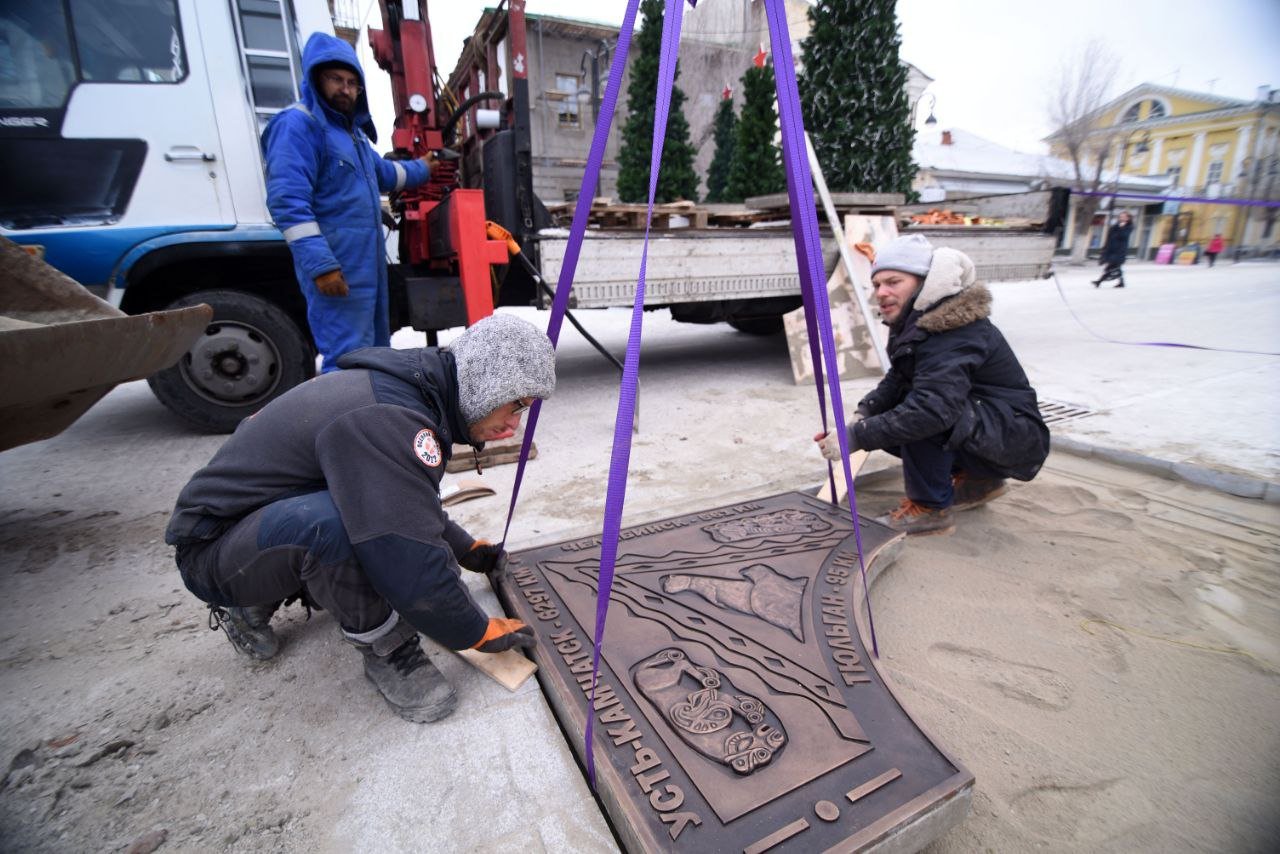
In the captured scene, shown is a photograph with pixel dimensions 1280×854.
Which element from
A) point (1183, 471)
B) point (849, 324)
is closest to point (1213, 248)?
point (849, 324)

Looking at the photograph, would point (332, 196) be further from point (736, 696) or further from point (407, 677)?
point (736, 696)

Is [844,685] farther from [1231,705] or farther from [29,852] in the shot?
[29,852]

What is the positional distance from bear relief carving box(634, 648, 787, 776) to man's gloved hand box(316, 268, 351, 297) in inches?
96.1

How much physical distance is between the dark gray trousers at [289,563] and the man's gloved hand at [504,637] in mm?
260

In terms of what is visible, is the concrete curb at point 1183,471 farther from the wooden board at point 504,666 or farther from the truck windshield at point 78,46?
the truck windshield at point 78,46

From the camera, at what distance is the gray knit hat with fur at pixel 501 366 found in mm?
1454

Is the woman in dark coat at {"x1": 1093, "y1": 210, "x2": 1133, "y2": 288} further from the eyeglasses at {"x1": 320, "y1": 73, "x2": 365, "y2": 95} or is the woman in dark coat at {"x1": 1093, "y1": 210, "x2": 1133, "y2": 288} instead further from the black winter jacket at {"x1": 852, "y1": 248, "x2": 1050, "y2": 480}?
the eyeglasses at {"x1": 320, "y1": 73, "x2": 365, "y2": 95}

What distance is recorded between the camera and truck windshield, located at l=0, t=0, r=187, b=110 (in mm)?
2928

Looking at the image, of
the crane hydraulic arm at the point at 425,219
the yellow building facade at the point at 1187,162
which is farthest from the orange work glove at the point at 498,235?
the yellow building facade at the point at 1187,162

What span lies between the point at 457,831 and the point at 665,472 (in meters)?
2.14

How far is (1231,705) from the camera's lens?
5.27 ft

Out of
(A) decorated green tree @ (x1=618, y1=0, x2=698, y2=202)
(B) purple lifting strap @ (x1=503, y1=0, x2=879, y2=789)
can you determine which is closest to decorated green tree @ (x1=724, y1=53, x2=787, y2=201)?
(A) decorated green tree @ (x1=618, y1=0, x2=698, y2=202)

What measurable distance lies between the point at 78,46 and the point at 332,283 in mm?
1825

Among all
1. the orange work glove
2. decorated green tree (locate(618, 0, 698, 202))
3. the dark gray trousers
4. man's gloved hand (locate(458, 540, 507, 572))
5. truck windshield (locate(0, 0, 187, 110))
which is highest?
decorated green tree (locate(618, 0, 698, 202))
